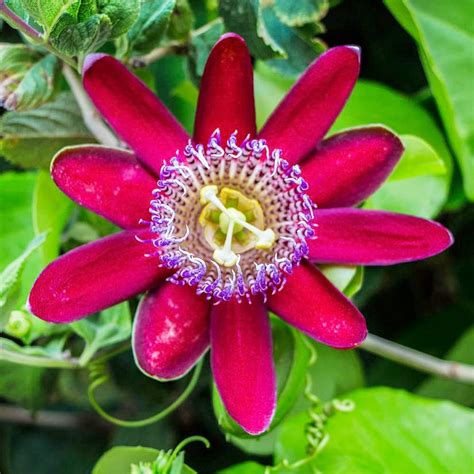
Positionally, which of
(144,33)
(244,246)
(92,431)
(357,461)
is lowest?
(92,431)

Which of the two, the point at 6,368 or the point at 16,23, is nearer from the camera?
the point at 16,23

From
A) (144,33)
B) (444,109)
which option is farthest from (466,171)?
(144,33)

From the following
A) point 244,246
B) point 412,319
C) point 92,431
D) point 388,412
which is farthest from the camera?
point 412,319

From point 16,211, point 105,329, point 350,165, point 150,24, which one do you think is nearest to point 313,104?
point 350,165

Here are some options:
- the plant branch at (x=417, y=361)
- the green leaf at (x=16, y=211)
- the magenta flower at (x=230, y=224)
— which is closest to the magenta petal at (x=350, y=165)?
the magenta flower at (x=230, y=224)

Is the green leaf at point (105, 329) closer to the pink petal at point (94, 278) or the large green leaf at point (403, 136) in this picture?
the pink petal at point (94, 278)

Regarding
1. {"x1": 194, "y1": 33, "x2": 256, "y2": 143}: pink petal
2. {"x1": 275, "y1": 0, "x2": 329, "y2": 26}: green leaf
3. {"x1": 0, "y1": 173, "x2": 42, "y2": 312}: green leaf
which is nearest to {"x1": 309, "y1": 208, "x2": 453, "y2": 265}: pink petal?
{"x1": 194, "y1": 33, "x2": 256, "y2": 143}: pink petal

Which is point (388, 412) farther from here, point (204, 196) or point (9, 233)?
point (9, 233)

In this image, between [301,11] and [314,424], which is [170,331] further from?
[301,11]
